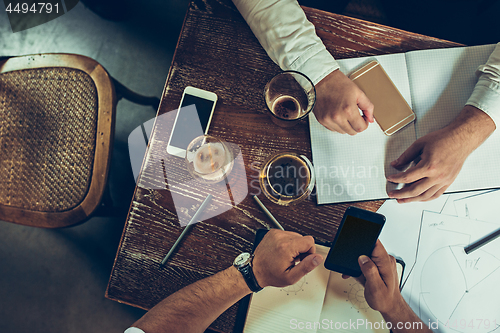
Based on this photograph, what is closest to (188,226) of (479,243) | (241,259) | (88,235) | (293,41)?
(241,259)

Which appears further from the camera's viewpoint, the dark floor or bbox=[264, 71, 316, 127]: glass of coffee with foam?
the dark floor

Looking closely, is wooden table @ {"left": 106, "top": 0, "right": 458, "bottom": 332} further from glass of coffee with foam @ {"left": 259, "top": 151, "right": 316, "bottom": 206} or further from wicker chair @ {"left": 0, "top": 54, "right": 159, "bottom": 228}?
wicker chair @ {"left": 0, "top": 54, "right": 159, "bottom": 228}

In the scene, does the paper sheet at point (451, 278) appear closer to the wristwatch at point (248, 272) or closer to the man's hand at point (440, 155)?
the man's hand at point (440, 155)

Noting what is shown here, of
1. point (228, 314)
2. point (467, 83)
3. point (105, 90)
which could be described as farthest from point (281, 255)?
point (105, 90)

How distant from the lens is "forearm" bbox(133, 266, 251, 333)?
2.58 ft

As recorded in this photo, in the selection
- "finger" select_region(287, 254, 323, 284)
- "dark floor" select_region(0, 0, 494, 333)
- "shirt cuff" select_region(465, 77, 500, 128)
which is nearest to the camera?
"finger" select_region(287, 254, 323, 284)

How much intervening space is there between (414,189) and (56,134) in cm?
143

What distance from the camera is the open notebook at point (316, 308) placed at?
84 cm

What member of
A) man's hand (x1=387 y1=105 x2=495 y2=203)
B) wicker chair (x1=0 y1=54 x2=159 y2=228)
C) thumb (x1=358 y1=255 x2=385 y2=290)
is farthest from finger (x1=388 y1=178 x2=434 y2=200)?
wicker chair (x1=0 y1=54 x2=159 y2=228)

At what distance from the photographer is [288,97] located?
0.90 m

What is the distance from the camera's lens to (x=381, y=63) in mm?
921

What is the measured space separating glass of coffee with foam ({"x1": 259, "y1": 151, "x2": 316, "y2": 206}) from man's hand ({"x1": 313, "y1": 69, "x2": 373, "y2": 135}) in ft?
0.51

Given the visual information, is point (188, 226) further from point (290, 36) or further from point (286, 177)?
point (290, 36)

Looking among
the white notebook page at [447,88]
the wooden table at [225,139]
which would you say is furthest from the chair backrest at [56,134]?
the white notebook page at [447,88]
